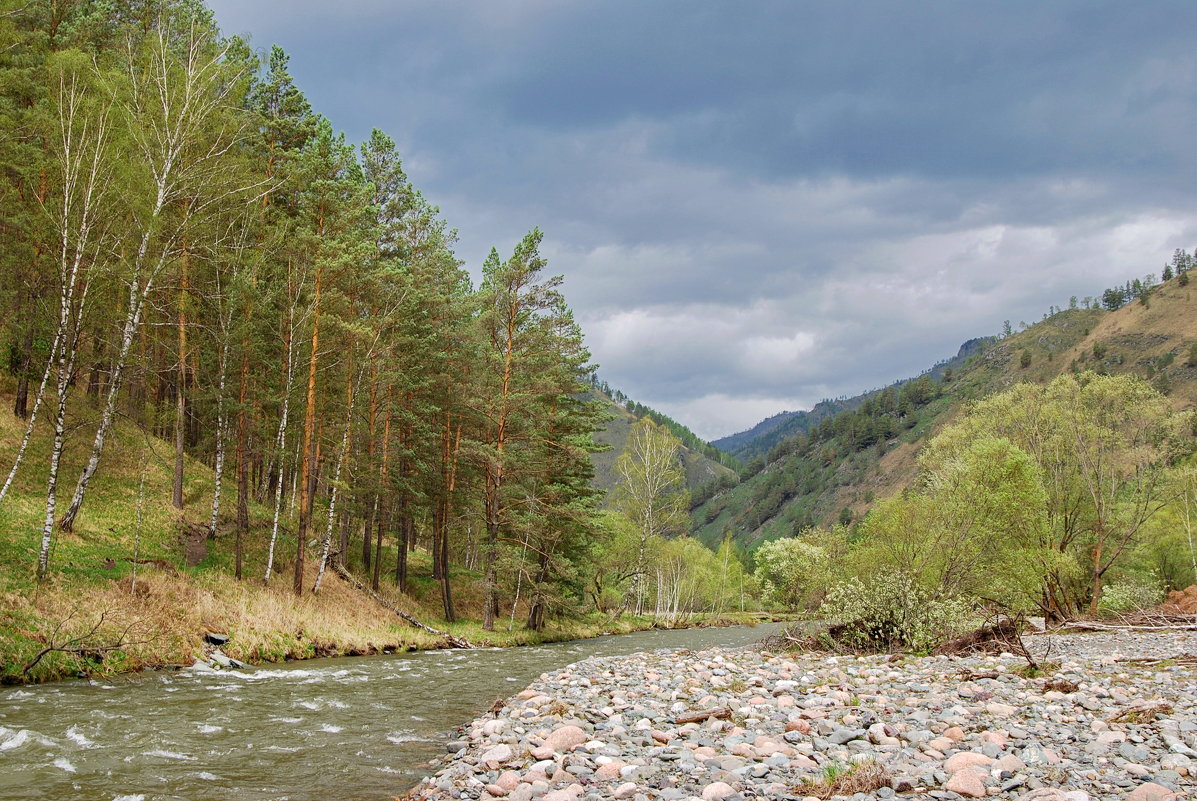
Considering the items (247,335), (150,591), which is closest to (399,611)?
(150,591)

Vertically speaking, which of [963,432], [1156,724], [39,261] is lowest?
[1156,724]

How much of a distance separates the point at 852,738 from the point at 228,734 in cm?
934

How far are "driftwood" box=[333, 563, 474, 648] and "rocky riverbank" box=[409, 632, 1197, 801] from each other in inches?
649

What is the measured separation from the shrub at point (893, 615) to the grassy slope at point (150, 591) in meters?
16.4

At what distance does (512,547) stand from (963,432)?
3181 centimetres

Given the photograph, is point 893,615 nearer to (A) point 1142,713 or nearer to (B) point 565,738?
(A) point 1142,713

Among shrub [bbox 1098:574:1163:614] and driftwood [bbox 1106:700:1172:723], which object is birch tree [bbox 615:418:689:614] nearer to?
shrub [bbox 1098:574:1163:614]

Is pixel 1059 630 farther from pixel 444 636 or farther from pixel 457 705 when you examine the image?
pixel 444 636

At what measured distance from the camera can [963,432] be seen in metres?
44.9

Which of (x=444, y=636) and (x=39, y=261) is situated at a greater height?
(x=39, y=261)

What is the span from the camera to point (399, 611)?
98.5 ft

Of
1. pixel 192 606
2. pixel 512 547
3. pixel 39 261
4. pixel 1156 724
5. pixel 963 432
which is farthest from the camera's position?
pixel 963 432

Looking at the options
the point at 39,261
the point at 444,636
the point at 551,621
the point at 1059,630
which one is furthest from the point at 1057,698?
the point at 39,261

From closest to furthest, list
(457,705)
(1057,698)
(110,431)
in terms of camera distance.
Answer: (1057,698) < (457,705) < (110,431)
